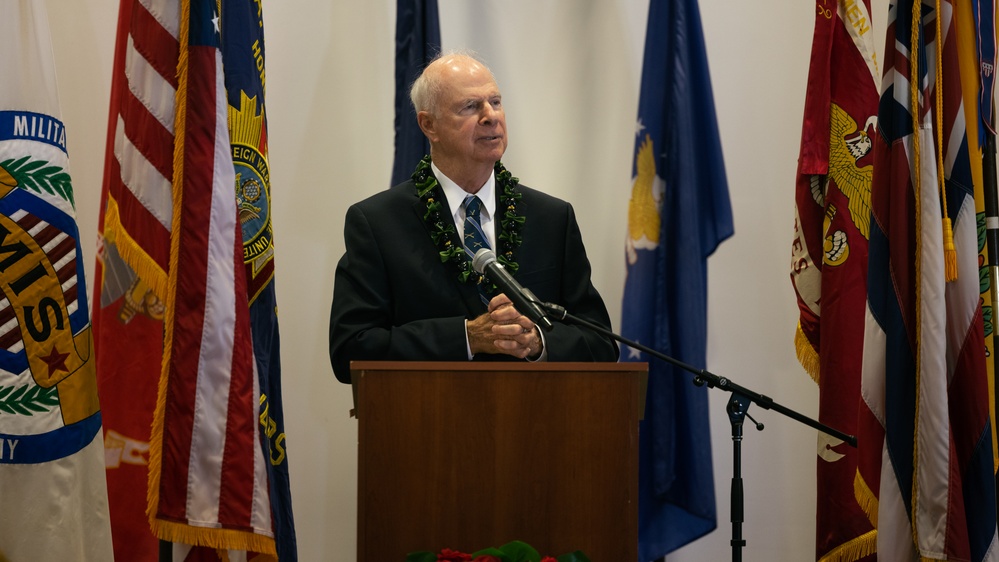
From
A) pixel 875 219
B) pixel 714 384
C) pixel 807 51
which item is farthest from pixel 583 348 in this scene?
pixel 807 51

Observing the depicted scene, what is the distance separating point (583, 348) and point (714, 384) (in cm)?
63

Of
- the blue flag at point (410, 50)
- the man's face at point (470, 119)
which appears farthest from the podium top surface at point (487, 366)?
the blue flag at point (410, 50)

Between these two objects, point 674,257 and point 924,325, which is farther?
point 674,257

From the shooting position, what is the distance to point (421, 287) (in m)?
3.11

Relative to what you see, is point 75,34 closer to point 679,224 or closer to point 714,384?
point 679,224

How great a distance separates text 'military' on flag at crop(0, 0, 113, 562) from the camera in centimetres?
248

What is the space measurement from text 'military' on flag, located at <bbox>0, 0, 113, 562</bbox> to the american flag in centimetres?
17

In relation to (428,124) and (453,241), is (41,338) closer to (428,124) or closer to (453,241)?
(453,241)

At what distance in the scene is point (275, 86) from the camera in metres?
4.30

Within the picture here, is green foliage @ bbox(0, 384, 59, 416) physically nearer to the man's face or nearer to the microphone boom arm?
the microphone boom arm

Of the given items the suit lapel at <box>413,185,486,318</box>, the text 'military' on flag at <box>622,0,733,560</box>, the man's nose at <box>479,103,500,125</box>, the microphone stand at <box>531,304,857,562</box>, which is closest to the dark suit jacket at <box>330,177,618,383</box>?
the suit lapel at <box>413,185,486,318</box>

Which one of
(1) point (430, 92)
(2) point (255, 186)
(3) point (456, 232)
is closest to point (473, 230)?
(3) point (456, 232)

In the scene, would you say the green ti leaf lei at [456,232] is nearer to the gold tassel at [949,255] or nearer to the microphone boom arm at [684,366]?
the microphone boom arm at [684,366]

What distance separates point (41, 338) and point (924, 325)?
7.03ft
